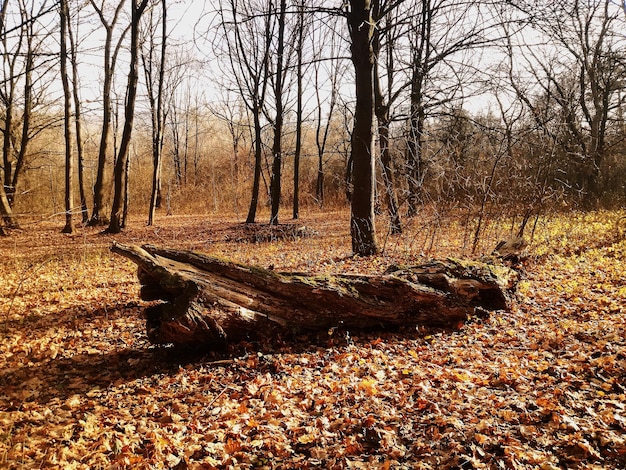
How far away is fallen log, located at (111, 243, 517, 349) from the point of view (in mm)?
4012

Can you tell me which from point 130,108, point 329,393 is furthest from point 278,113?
point 329,393

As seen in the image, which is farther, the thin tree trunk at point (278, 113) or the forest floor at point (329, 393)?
the thin tree trunk at point (278, 113)

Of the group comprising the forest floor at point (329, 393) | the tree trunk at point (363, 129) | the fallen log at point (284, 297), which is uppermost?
the tree trunk at point (363, 129)

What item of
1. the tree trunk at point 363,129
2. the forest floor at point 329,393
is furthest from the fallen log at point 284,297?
the tree trunk at point 363,129

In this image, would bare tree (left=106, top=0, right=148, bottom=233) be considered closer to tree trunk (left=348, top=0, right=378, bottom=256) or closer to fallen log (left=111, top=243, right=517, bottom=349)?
tree trunk (left=348, top=0, right=378, bottom=256)

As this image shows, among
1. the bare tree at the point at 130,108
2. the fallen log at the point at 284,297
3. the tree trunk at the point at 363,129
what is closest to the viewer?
the fallen log at the point at 284,297

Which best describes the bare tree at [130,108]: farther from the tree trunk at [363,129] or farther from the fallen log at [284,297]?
the fallen log at [284,297]

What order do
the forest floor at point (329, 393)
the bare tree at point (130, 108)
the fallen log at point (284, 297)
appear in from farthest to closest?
the bare tree at point (130, 108) → the fallen log at point (284, 297) → the forest floor at point (329, 393)

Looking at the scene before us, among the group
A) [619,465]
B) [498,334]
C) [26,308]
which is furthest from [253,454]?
[26,308]

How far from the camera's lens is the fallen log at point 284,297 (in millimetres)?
4012

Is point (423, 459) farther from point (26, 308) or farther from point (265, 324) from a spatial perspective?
point (26, 308)

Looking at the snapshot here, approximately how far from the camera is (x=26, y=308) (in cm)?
614

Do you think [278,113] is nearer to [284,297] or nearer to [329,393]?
[284,297]

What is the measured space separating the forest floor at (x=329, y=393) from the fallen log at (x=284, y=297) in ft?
0.69
